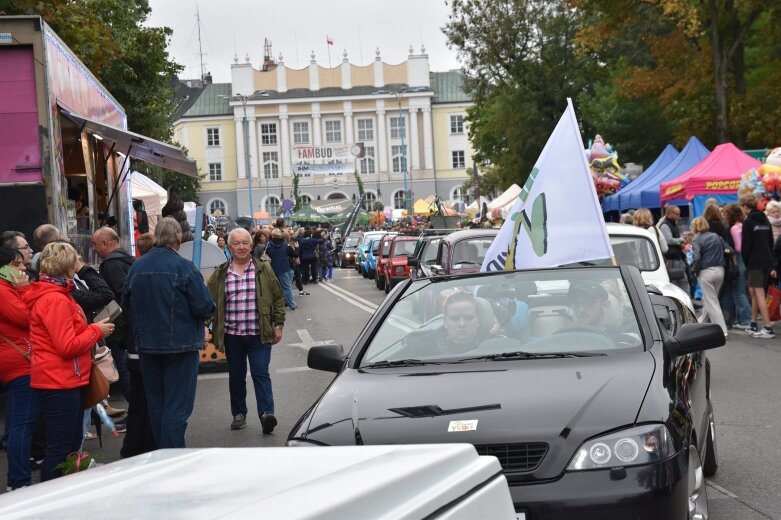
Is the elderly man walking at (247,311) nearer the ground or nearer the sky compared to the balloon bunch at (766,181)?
nearer the ground

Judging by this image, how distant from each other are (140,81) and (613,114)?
60.4 feet

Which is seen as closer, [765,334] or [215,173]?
[765,334]

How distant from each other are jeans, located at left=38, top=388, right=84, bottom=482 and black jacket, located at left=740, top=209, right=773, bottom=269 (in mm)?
10587

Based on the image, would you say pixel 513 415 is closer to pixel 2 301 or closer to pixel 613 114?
pixel 2 301

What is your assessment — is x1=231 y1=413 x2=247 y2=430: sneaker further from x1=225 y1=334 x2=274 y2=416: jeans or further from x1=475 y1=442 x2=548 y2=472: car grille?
x1=475 y1=442 x2=548 y2=472: car grille

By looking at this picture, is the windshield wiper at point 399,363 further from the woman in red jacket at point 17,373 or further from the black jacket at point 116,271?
the black jacket at point 116,271

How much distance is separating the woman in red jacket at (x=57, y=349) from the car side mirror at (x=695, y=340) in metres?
3.57

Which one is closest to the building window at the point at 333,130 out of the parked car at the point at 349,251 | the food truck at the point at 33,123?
the parked car at the point at 349,251

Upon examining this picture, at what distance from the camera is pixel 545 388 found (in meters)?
5.16

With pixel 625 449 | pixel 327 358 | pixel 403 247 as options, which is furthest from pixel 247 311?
pixel 403 247

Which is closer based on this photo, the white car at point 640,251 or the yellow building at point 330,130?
the white car at point 640,251

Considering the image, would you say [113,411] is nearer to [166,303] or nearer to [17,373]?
[17,373]

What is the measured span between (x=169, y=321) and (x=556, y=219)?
264cm

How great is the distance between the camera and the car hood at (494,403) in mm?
4809
